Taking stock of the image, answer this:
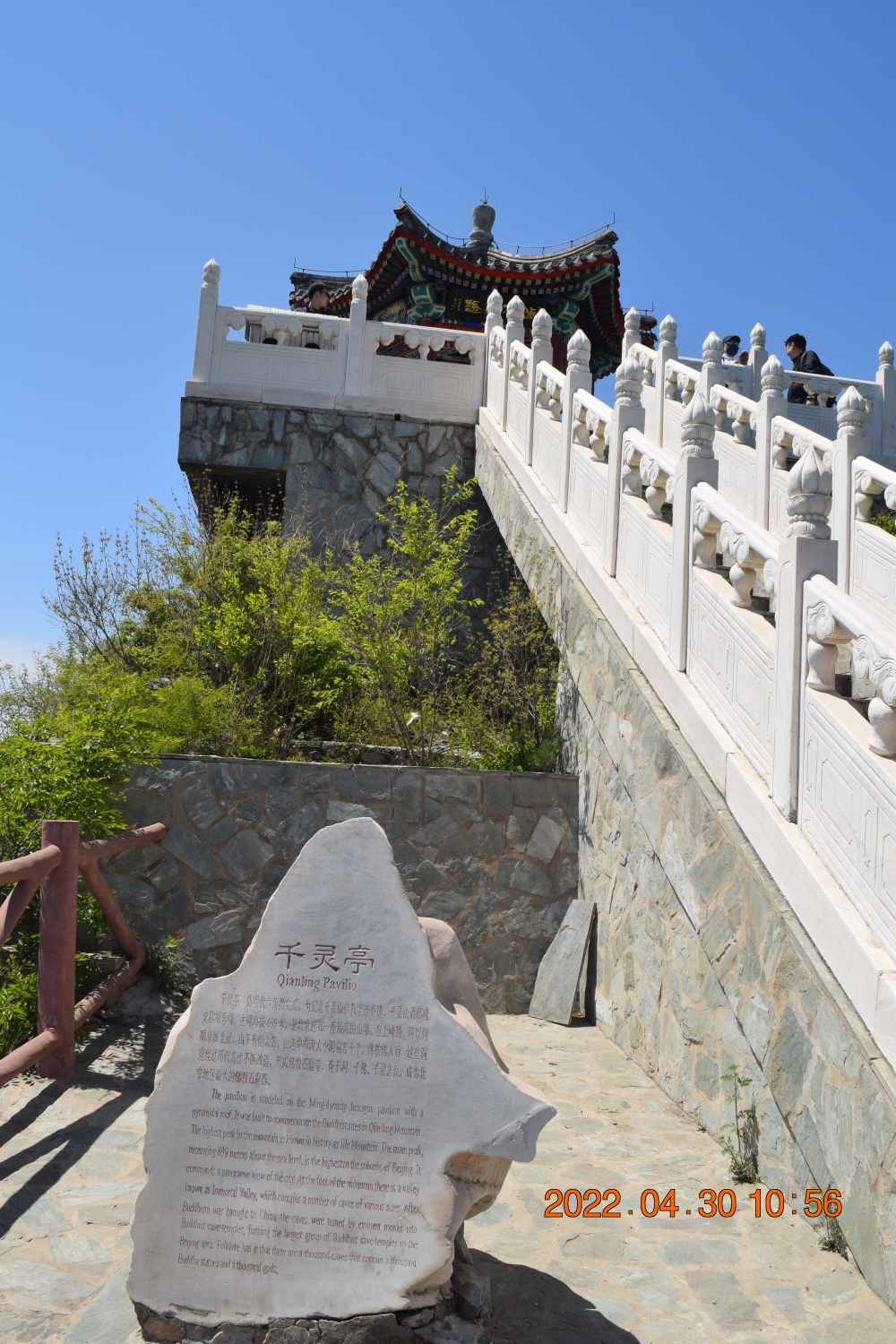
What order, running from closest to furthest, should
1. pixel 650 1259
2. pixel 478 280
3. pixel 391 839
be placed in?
1. pixel 650 1259
2. pixel 391 839
3. pixel 478 280

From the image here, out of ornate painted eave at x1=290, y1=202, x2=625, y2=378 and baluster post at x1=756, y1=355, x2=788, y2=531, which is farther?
ornate painted eave at x1=290, y1=202, x2=625, y2=378

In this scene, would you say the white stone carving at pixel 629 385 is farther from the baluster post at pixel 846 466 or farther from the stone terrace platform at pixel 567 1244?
the stone terrace platform at pixel 567 1244

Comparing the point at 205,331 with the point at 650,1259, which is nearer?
the point at 650,1259

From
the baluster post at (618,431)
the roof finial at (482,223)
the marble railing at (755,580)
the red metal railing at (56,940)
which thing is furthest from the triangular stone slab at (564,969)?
the roof finial at (482,223)

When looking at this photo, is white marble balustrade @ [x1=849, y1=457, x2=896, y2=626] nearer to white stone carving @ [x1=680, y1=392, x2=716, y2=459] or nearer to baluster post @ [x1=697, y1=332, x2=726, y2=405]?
white stone carving @ [x1=680, y1=392, x2=716, y2=459]

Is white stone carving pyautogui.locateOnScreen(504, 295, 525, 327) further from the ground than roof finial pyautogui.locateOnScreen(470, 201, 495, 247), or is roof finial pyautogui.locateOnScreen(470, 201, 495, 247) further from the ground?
roof finial pyautogui.locateOnScreen(470, 201, 495, 247)

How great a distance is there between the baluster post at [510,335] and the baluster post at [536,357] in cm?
89

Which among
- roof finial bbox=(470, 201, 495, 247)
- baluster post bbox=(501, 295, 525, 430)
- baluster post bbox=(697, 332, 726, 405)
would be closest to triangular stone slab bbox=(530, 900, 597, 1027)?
baluster post bbox=(697, 332, 726, 405)

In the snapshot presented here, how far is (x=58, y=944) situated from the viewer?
4.89m

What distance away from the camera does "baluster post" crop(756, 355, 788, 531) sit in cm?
824

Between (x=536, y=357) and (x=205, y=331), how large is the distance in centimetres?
417

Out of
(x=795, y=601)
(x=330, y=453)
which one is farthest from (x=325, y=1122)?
(x=330, y=453)

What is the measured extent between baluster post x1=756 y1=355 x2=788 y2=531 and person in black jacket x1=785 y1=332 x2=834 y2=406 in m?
3.43

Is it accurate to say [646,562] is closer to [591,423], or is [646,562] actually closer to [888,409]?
[591,423]
